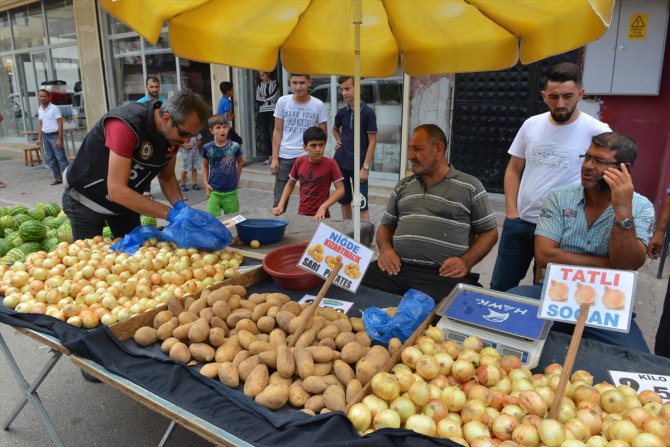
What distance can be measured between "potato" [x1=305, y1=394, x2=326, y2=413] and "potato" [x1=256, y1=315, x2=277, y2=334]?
469 millimetres

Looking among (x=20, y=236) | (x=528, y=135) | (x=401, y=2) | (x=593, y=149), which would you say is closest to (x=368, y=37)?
(x=401, y=2)

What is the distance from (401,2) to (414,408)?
7.52ft

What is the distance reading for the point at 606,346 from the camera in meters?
2.00

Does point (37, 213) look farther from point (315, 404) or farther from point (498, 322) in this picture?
point (498, 322)

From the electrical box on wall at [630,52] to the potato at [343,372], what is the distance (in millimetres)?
5433

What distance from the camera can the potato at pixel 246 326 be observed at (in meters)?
1.97

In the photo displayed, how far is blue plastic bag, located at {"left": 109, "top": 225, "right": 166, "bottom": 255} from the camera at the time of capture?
2.86 meters

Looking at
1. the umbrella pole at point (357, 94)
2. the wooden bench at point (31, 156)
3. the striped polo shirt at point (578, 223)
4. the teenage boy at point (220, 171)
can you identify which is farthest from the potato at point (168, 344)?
the wooden bench at point (31, 156)

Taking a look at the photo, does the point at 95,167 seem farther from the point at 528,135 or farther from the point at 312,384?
the point at 528,135

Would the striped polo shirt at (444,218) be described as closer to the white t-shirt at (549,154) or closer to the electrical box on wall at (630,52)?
the white t-shirt at (549,154)

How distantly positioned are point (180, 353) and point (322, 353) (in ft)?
1.89

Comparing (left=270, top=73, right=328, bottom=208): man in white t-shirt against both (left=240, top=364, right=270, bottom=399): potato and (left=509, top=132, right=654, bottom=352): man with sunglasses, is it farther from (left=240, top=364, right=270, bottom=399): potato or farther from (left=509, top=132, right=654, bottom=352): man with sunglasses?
(left=240, top=364, right=270, bottom=399): potato

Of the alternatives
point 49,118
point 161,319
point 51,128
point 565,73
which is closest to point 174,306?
point 161,319

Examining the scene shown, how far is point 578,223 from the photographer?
2492mm
